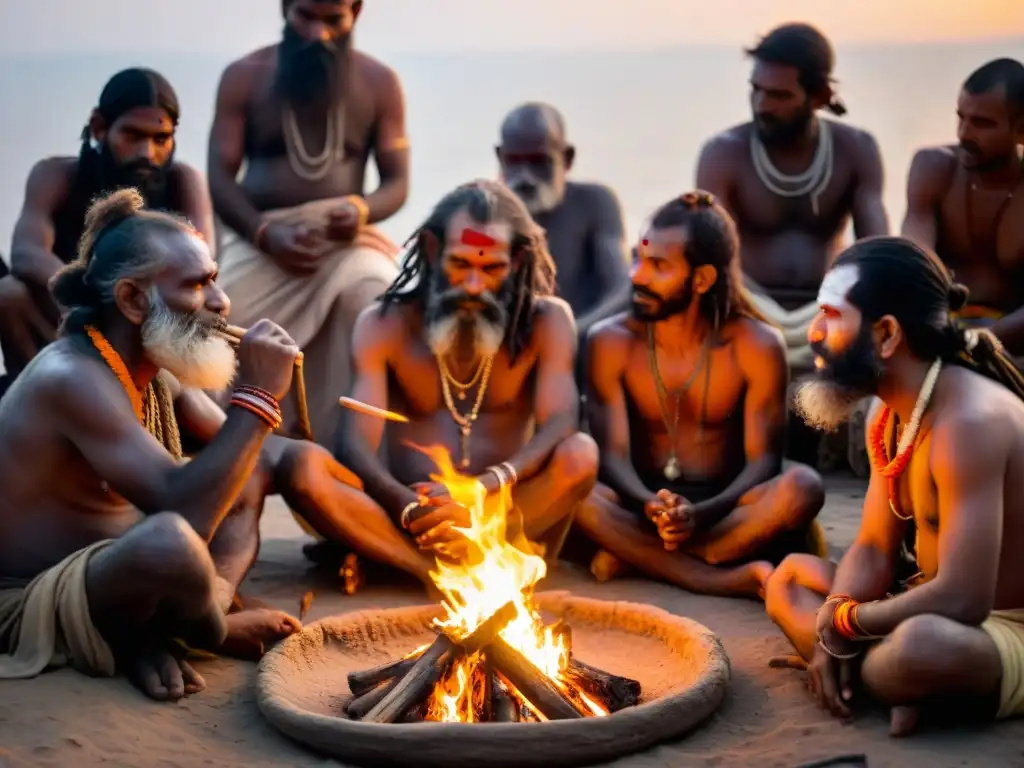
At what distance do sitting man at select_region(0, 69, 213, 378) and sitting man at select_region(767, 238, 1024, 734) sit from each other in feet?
11.4

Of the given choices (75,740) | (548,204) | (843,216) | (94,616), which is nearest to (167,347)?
A: (94,616)

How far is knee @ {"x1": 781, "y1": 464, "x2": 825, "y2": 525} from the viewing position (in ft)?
18.4

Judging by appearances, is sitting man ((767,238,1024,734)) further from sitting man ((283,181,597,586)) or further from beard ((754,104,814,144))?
beard ((754,104,814,144))

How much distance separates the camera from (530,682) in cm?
406

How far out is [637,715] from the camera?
12.8ft

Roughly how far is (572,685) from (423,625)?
86 centimetres

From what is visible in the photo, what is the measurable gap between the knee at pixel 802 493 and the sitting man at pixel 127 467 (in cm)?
195

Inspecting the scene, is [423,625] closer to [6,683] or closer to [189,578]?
[189,578]

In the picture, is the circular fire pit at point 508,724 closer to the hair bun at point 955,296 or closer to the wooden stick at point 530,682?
the wooden stick at point 530,682

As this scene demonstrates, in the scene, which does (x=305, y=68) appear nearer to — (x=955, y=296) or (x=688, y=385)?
(x=688, y=385)

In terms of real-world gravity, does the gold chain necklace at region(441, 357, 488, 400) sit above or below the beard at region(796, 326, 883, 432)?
below

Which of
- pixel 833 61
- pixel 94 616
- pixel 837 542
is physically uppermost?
pixel 833 61

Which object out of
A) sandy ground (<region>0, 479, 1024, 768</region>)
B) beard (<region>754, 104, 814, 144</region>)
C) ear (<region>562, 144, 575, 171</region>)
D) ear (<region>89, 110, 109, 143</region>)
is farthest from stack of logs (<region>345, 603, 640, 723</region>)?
ear (<region>562, 144, 575, 171</region>)

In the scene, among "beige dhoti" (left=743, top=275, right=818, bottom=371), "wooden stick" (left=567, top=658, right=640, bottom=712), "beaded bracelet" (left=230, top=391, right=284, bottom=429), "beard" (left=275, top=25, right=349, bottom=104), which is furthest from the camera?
"beige dhoti" (left=743, top=275, right=818, bottom=371)
